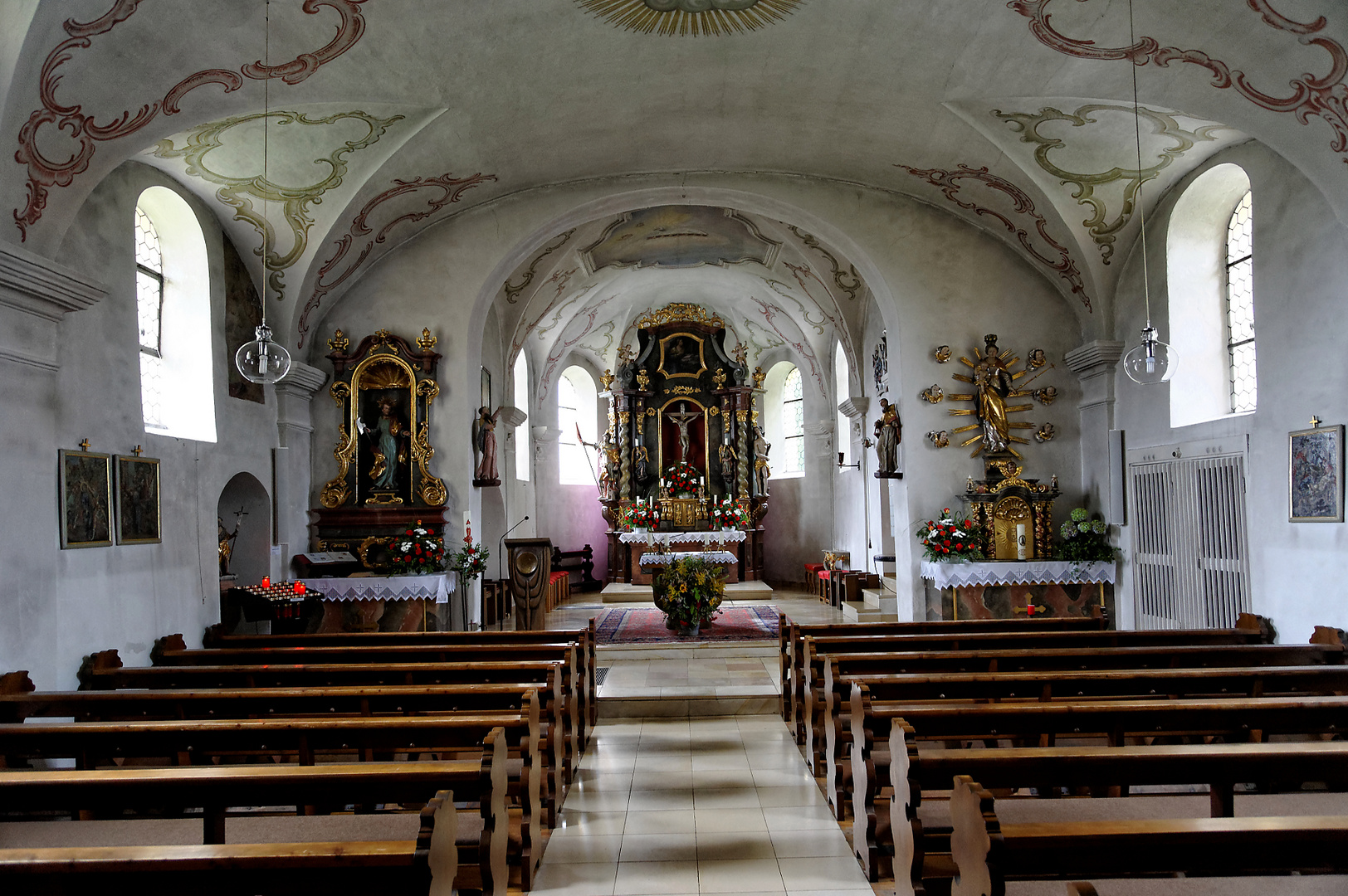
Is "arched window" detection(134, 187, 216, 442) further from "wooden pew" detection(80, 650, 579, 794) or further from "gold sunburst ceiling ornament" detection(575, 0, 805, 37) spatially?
"gold sunburst ceiling ornament" detection(575, 0, 805, 37)

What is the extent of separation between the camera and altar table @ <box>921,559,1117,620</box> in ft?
32.6

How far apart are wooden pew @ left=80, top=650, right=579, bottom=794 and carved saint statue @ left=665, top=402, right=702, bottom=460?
13.2 meters

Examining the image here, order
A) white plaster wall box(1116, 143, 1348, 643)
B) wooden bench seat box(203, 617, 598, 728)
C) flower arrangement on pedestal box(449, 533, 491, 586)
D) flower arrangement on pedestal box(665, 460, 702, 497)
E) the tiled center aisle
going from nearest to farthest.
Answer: the tiled center aisle
white plaster wall box(1116, 143, 1348, 643)
wooden bench seat box(203, 617, 598, 728)
flower arrangement on pedestal box(449, 533, 491, 586)
flower arrangement on pedestal box(665, 460, 702, 497)

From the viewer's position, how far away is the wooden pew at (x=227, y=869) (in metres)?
2.44

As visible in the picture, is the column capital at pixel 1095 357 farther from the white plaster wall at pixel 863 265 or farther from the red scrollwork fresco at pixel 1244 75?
the red scrollwork fresco at pixel 1244 75

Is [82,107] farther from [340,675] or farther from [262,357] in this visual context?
[340,675]

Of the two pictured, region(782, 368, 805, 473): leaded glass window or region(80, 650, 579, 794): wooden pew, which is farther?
region(782, 368, 805, 473): leaded glass window

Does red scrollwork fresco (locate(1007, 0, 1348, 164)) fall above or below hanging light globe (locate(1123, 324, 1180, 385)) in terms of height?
above

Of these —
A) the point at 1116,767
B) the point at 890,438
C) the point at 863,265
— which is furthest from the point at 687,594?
the point at 1116,767

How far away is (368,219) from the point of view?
9.88 m

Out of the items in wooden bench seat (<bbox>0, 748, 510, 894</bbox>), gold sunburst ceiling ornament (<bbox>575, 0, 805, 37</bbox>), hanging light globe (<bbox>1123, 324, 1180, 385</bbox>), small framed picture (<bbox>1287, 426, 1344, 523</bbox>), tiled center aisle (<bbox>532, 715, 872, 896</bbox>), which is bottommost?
tiled center aisle (<bbox>532, 715, 872, 896</bbox>)

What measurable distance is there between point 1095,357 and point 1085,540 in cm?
202

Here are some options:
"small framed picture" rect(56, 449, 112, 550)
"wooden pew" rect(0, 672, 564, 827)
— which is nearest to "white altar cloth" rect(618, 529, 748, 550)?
"small framed picture" rect(56, 449, 112, 550)

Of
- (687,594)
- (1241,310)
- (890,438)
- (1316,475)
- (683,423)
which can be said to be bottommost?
(687,594)
